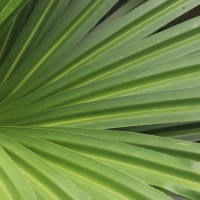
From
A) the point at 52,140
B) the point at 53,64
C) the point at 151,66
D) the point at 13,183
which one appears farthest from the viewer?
the point at 53,64

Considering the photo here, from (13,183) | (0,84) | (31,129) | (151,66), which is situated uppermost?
(151,66)

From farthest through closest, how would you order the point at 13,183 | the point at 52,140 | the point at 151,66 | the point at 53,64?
the point at 53,64, the point at 151,66, the point at 52,140, the point at 13,183

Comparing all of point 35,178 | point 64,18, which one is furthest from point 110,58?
point 35,178

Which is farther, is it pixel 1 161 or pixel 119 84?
pixel 119 84

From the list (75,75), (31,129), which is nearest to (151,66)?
(75,75)

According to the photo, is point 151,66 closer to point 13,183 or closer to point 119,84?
point 119,84

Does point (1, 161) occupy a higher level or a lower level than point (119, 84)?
lower

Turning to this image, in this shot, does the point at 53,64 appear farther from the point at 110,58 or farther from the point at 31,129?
the point at 31,129
